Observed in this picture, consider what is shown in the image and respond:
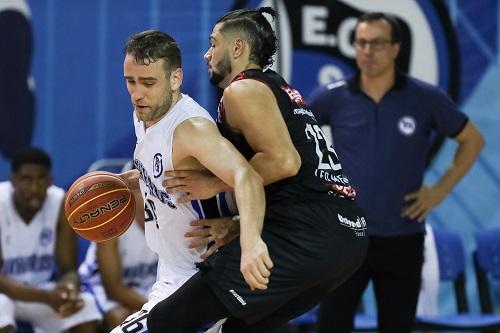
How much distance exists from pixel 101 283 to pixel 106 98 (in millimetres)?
1384

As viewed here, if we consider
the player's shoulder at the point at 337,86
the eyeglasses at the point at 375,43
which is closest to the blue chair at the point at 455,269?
the player's shoulder at the point at 337,86

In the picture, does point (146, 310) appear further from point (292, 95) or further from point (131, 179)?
point (292, 95)

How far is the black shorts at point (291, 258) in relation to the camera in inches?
178

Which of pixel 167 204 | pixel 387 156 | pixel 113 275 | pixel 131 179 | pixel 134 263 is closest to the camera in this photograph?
pixel 167 204

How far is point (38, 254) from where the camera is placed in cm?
767

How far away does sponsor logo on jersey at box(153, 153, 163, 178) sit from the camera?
4.73 meters

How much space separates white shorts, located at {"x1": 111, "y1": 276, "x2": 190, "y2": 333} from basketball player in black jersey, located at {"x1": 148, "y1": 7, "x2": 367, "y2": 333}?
7 cm

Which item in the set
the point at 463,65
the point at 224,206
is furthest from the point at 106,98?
the point at 224,206

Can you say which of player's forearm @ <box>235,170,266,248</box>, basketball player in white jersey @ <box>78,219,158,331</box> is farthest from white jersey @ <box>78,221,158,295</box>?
player's forearm @ <box>235,170,266,248</box>

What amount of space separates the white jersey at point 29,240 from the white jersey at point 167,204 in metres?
2.82

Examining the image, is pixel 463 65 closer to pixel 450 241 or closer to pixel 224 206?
pixel 450 241

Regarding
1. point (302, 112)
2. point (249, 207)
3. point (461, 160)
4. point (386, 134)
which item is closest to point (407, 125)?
point (386, 134)

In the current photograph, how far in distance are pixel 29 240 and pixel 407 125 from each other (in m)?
2.74

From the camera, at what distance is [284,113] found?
4695 mm
